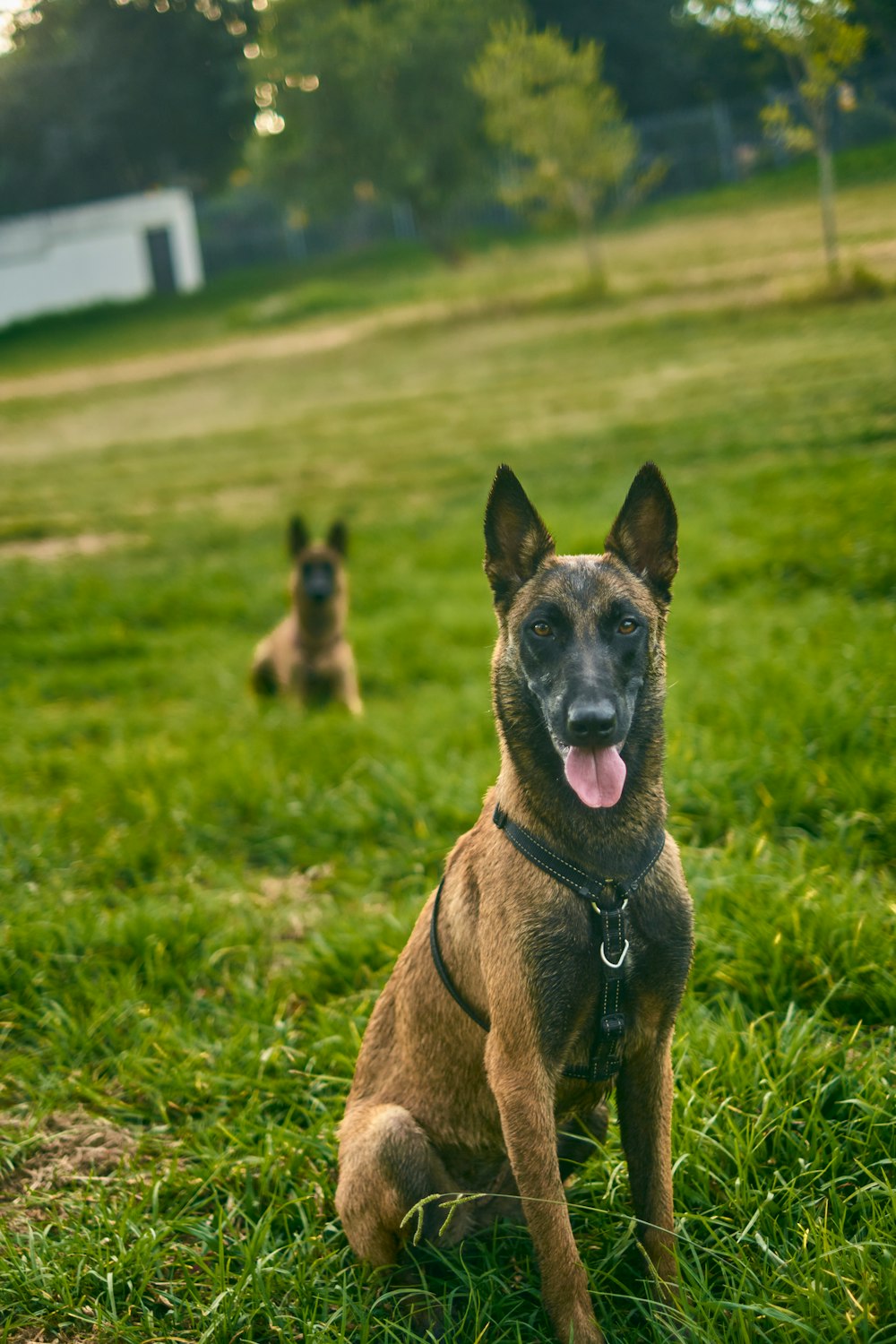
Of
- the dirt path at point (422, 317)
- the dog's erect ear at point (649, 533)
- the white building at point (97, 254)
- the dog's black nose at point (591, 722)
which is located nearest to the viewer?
the dog's black nose at point (591, 722)

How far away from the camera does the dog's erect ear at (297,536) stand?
763 cm

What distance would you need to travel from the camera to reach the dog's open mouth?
2.09 metres

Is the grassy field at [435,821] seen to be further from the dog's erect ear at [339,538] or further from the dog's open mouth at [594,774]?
the dog's open mouth at [594,774]

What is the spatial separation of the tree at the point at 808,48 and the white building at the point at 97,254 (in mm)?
18642

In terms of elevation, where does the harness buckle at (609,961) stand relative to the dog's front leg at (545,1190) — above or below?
above

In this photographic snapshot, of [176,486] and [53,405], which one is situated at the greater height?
[53,405]

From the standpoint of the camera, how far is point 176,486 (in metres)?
12.9

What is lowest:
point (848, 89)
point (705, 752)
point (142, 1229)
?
point (142, 1229)

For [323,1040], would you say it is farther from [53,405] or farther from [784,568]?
[53,405]

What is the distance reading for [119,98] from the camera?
23.1m

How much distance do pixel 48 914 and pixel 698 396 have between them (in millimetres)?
7659

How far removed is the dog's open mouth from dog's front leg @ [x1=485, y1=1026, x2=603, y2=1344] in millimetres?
515

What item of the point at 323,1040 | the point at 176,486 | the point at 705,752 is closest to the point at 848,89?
the point at 705,752

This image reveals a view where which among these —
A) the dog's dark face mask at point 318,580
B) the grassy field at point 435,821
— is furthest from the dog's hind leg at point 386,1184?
the dog's dark face mask at point 318,580
